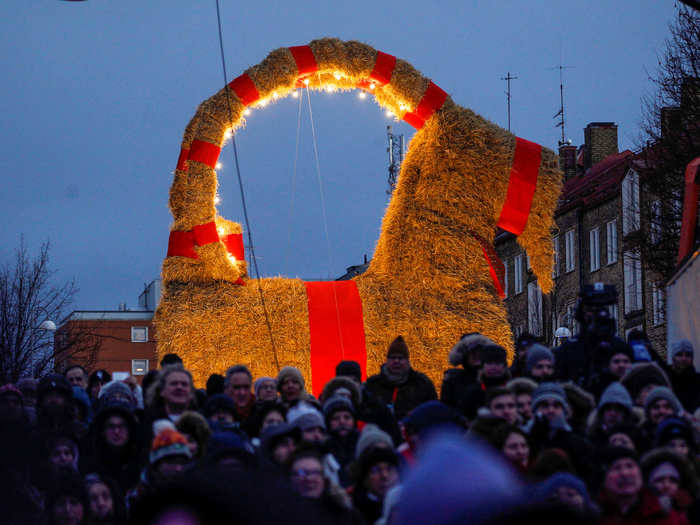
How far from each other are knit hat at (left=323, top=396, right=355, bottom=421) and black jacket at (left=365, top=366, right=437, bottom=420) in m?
1.00

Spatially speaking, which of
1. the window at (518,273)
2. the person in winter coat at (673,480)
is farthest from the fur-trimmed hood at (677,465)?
the window at (518,273)

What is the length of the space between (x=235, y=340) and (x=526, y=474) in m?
5.59

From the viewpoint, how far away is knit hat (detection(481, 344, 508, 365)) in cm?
851

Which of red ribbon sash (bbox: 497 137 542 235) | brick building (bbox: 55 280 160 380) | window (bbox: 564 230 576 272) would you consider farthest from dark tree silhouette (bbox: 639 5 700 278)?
brick building (bbox: 55 280 160 380)

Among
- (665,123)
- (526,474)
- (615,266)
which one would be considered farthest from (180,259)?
(615,266)

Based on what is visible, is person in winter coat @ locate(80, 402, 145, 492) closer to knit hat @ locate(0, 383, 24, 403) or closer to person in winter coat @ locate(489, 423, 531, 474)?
knit hat @ locate(0, 383, 24, 403)

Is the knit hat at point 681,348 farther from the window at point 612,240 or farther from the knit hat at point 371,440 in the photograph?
the window at point 612,240

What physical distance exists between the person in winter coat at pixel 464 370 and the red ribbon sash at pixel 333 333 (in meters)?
2.38

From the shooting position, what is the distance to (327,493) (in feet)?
18.6

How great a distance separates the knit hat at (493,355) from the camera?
851 cm

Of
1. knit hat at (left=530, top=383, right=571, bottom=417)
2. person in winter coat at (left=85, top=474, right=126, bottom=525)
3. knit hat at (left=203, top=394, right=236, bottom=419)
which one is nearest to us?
person in winter coat at (left=85, top=474, right=126, bottom=525)

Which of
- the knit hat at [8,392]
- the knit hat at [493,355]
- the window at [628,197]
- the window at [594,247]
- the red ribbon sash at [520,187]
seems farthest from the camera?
the window at [594,247]

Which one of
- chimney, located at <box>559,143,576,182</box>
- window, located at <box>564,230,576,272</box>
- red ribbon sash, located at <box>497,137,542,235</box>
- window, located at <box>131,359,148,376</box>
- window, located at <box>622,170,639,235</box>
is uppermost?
chimney, located at <box>559,143,576,182</box>

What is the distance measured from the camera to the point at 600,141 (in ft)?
147
